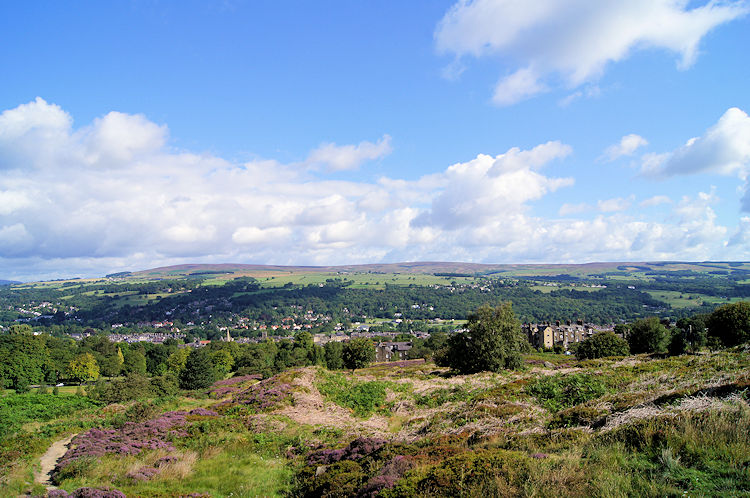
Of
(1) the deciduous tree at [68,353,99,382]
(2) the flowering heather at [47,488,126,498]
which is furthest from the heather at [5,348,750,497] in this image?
(1) the deciduous tree at [68,353,99,382]

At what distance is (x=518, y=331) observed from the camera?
4147 centimetres

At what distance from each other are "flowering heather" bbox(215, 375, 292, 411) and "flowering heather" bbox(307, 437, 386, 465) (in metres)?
12.9

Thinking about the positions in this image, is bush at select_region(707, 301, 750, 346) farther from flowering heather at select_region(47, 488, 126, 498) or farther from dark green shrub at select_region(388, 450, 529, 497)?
flowering heather at select_region(47, 488, 126, 498)

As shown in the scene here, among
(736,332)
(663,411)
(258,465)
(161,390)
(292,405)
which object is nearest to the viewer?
(663,411)

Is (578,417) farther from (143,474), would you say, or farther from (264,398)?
(264,398)

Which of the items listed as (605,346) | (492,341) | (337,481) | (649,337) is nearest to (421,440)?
(337,481)

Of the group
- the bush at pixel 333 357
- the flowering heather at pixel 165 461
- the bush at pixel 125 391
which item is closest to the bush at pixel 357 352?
the bush at pixel 333 357

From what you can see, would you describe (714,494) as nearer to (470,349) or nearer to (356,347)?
(470,349)

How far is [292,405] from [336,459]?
14411 mm

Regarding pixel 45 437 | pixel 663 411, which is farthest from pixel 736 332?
pixel 45 437

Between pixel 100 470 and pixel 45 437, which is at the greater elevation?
pixel 100 470

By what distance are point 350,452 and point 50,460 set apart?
15.5 metres

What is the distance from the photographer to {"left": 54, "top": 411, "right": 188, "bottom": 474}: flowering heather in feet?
58.0

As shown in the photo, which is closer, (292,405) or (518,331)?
(292,405)
